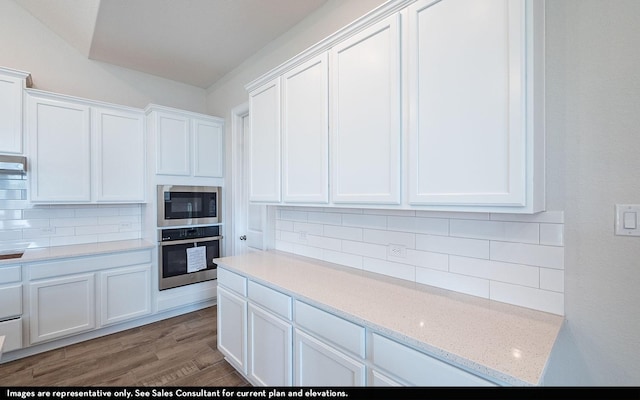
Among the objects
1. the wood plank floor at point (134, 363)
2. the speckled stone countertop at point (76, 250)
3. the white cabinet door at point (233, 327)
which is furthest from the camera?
the speckled stone countertop at point (76, 250)

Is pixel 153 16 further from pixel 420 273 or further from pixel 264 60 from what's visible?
pixel 420 273

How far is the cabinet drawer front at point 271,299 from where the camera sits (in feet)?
5.44

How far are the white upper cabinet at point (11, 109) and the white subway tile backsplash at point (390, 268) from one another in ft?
10.6

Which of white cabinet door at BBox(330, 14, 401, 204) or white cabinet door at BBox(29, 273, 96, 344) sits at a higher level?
white cabinet door at BBox(330, 14, 401, 204)

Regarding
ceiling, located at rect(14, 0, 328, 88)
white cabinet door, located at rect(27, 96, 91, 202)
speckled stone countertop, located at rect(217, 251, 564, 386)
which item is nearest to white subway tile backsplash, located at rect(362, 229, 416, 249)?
speckled stone countertop, located at rect(217, 251, 564, 386)

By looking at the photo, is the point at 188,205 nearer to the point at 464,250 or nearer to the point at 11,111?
the point at 11,111

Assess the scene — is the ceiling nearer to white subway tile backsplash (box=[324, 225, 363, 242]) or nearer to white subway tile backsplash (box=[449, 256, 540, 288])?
white subway tile backsplash (box=[324, 225, 363, 242])

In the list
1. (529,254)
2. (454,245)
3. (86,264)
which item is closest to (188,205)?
Answer: (86,264)

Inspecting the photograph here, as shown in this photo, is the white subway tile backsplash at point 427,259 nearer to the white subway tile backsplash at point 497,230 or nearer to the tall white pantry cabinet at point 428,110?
the white subway tile backsplash at point 497,230

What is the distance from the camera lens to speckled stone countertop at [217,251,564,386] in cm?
91

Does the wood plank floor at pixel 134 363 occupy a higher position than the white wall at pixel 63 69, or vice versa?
the white wall at pixel 63 69

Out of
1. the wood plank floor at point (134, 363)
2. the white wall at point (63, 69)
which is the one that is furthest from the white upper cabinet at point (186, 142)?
the wood plank floor at point (134, 363)

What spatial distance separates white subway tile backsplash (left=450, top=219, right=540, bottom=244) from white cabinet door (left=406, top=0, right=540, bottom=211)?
1.00ft

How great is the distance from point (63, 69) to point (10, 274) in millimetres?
2179
